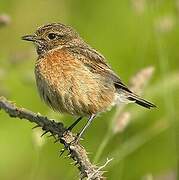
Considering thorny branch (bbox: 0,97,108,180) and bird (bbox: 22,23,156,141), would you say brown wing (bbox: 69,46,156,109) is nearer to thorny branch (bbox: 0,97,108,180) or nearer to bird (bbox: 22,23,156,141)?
bird (bbox: 22,23,156,141)

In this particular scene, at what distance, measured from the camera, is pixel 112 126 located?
6234 mm

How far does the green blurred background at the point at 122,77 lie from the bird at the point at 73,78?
14cm

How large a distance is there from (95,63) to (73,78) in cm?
49

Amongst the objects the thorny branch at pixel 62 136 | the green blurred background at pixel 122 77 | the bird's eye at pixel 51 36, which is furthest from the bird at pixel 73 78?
the thorny branch at pixel 62 136

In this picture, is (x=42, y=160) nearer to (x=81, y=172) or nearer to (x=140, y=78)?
(x=140, y=78)

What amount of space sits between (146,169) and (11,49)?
275 centimetres

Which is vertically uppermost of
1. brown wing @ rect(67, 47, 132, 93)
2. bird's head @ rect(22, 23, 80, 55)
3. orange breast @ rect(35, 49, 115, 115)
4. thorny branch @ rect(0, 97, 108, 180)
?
bird's head @ rect(22, 23, 80, 55)

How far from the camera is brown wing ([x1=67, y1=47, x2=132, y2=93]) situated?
24.1 ft

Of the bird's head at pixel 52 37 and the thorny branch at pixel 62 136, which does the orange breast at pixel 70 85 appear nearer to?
the bird's head at pixel 52 37

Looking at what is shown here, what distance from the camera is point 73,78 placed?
6957mm

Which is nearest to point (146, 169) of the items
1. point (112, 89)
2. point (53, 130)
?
point (112, 89)

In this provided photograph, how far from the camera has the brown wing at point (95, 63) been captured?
734cm

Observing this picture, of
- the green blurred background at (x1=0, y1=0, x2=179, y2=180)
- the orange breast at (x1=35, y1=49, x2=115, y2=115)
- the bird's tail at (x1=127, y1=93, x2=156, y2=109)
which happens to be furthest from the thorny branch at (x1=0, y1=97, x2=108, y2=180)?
the bird's tail at (x1=127, y1=93, x2=156, y2=109)

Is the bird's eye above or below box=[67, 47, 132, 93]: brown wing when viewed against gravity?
above
